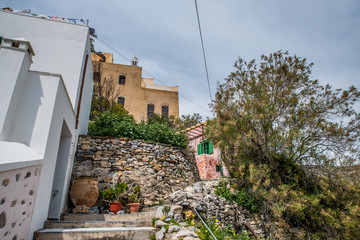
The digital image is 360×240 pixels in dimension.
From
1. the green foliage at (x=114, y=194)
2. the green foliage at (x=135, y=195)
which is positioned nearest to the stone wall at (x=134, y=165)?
the green foliage at (x=135, y=195)

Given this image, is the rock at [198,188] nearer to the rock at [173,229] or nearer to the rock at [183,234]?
the rock at [173,229]

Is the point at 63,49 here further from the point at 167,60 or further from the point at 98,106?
the point at 98,106

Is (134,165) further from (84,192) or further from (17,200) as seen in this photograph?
(17,200)

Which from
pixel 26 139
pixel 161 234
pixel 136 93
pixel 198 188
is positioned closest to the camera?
pixel 26 139

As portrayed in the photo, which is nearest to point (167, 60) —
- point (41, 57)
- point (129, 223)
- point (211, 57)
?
point (211, 57)

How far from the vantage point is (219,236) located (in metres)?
4.30

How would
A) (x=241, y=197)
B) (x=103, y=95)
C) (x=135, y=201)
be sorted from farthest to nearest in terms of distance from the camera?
(x=103, y=95) → (x=241, y=197) → (x=135, y=201)

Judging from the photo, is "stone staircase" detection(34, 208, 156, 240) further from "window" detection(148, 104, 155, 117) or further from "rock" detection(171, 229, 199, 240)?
"window" detection(148, 104, 155, 117)

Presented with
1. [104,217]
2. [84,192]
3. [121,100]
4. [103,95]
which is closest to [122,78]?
[121,100]

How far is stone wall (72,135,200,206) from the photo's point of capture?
6.57 m

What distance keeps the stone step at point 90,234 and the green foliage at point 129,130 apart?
459 cm

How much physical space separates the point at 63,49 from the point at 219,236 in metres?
6.11

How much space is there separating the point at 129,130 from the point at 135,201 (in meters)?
2.65

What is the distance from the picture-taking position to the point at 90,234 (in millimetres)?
3191
